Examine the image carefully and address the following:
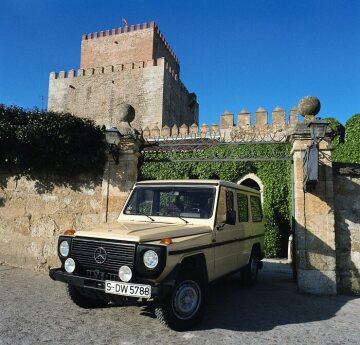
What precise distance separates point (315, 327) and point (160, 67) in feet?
104

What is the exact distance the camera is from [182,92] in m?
39.8

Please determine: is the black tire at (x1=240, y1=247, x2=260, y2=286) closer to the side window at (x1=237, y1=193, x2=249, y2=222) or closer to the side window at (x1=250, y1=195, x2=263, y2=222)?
the side window at (x1=250, y1=195, x2=263, y2=222)

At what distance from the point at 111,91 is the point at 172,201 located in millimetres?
31870

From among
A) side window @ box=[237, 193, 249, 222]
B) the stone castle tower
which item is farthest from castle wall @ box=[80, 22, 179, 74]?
side window @ box=[237, 193, 249, 222]

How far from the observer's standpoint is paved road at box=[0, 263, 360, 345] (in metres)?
3.85

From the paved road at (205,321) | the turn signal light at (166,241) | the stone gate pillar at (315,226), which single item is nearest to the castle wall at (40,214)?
the paved road at (205,321)

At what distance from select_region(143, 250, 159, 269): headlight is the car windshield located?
1.20 metres

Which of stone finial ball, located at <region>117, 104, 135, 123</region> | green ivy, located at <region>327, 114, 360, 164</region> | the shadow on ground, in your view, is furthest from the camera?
green ivy, located at <region>327, 114, 360, 164</region>

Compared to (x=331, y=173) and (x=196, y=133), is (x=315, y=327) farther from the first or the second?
(x=196, y=133)

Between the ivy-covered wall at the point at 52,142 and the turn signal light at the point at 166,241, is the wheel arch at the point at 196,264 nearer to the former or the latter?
the turn signal light at the point at 166,241

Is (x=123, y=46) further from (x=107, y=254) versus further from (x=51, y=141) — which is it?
(x=107, y=254)

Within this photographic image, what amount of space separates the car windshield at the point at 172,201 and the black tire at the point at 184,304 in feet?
3.15

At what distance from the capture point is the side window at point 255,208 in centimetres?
647

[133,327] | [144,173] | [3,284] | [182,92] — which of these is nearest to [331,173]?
[133,327]
